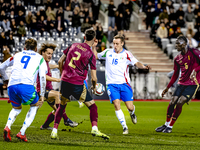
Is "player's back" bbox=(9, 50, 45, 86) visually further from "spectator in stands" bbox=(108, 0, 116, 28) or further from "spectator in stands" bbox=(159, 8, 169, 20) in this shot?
"spectator in stands" bbox=(159, 8, 169, 20)

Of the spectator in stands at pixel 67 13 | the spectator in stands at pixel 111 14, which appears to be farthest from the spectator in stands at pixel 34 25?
the spectator in stands at pixel 111 14

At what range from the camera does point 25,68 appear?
689 centimetres

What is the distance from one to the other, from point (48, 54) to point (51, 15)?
48.8ft

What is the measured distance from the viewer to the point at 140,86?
66.5ft

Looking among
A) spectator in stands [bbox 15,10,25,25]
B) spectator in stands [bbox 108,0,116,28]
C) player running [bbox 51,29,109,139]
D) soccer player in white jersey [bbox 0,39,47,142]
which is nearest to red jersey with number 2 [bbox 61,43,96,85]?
player running [bbox 51,29,109,139]

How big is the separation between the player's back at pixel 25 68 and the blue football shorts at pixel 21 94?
79mm

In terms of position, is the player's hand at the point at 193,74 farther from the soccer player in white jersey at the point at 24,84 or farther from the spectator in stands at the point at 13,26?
the spectator in stands at the point at 13,26

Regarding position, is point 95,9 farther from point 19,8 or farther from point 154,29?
point 19,8

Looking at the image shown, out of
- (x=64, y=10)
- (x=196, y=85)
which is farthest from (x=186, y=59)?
(x=64, y=10)

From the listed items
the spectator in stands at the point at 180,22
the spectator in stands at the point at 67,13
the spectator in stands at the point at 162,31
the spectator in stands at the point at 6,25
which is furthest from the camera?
the spectator in stands at the point at 180,22

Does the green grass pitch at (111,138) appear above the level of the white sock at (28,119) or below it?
below

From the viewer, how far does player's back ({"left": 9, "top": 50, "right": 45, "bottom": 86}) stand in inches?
270

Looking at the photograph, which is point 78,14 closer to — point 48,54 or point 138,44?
point 138,44

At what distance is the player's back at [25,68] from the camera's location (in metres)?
6.86
